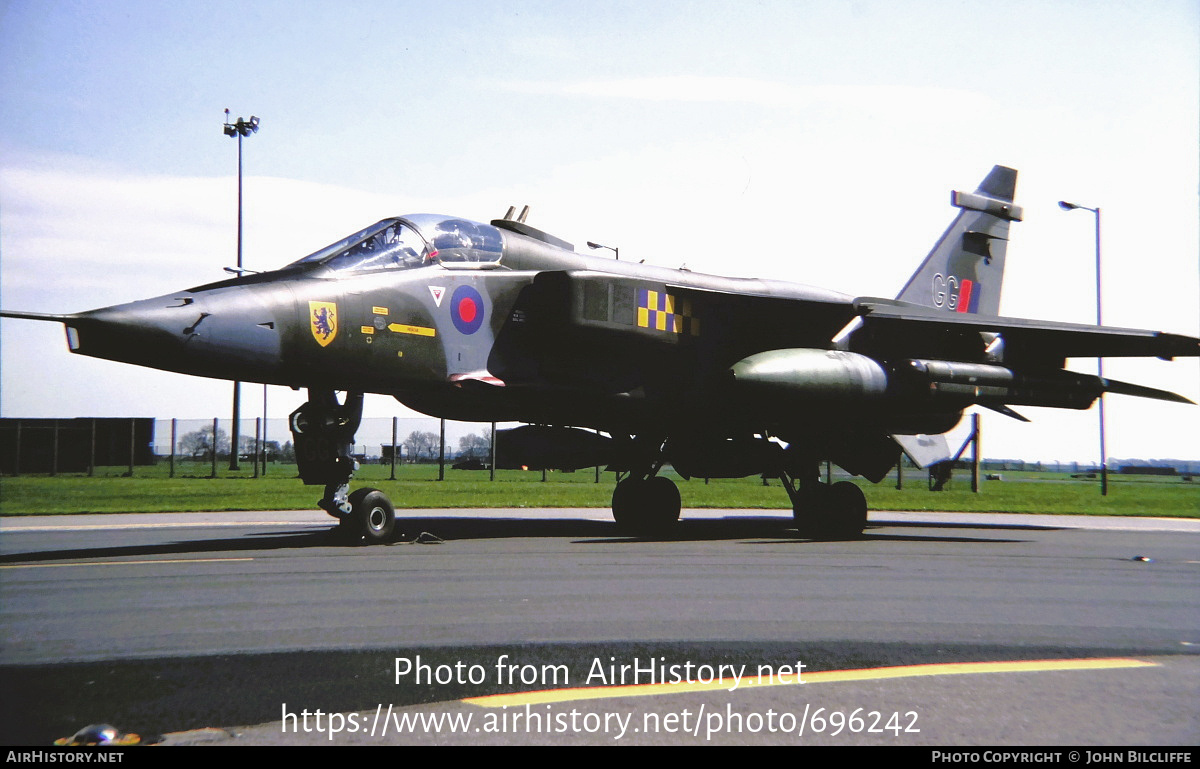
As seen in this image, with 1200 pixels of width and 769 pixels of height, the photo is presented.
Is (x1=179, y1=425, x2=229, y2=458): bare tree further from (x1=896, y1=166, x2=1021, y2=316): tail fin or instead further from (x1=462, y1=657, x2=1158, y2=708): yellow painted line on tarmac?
(x1=462, y1=657, x2=1158, y2=708): yellow painted line on tarmac

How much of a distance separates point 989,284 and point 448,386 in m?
13.3

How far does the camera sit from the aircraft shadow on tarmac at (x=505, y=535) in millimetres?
10734

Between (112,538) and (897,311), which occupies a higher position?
(897,311)

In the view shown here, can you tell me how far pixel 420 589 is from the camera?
7.74 m

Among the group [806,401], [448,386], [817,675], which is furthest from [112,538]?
[817,675]

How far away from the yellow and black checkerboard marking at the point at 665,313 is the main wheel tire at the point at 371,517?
4.35m

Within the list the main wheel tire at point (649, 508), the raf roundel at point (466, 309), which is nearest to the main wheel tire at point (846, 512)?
the main wheel tire at point (649, 508)

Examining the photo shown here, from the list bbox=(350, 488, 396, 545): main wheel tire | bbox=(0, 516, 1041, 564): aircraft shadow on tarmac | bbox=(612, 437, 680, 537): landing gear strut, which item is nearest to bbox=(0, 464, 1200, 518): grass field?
bbox=(0, 516, 1041, 564): aircraft shadow on tarmac

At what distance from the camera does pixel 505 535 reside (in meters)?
13.3

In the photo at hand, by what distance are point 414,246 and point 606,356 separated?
319cm

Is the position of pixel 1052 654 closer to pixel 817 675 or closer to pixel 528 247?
pixel 817 675

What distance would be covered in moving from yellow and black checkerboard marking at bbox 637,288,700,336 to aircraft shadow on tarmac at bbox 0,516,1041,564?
10.1 ft

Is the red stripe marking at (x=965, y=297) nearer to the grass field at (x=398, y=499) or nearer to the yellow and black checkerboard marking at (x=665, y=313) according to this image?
the grass field at (x=398, y=499)

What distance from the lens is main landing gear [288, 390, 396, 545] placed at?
11062 millimetres
